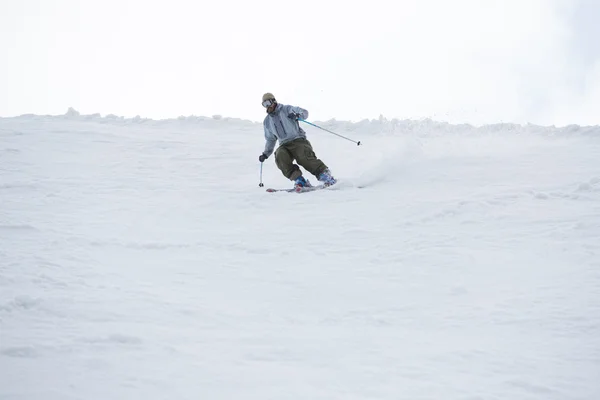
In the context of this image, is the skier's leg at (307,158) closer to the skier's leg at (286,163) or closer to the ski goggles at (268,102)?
the skier's leg at (286,163)

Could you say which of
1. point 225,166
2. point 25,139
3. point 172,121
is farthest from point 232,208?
point 172,121

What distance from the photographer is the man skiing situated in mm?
9445

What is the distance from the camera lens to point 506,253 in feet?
17.5

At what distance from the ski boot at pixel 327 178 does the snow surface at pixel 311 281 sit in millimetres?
293

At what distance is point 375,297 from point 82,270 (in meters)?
2.45

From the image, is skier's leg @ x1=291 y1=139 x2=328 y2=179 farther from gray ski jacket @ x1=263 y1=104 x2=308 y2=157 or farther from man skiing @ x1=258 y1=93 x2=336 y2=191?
gray ski jacket @ x1=263 y1=104 x2=308 y2=157

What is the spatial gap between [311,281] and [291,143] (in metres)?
4.91

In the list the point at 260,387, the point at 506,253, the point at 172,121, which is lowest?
the point at 260,387

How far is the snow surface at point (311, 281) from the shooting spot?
10.4 ft

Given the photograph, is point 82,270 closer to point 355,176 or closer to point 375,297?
point 375,297

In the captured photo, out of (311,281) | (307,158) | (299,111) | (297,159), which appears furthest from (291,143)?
(311,281)

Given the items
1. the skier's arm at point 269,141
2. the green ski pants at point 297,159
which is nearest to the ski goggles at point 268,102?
the skier's arm at point 269,141

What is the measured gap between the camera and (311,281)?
495cm

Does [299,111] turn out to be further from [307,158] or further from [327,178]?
[327,178]
